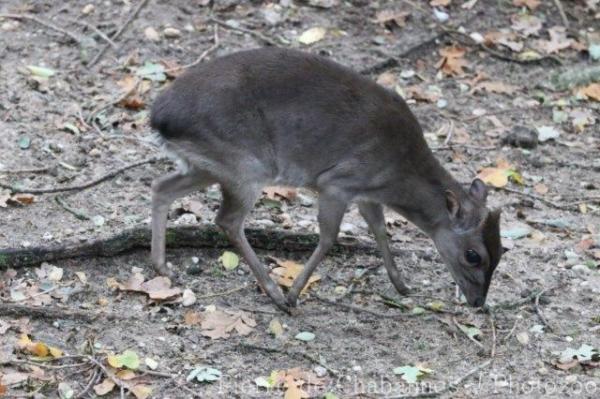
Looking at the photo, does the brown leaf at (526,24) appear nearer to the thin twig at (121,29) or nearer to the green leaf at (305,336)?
the thin twig at (121,29)

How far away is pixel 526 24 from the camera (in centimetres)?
1031

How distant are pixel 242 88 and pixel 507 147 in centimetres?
296

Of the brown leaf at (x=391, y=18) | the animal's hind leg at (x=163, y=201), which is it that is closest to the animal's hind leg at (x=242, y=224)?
the animal's hind leg at (x=163, y=201)

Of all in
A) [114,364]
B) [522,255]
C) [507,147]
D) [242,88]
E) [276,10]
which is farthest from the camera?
[276,10]

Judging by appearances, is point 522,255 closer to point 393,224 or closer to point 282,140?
point 393,224

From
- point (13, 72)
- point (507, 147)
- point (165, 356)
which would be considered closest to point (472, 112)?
point (507, 147)

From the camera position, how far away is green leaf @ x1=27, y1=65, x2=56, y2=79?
→ 335 inches

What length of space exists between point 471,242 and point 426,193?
1.34 ft

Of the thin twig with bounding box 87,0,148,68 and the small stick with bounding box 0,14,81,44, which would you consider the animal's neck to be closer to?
the thin twig with bounding box 87,0,148,68

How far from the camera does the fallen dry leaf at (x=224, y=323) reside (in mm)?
6191

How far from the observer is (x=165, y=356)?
5906 mm

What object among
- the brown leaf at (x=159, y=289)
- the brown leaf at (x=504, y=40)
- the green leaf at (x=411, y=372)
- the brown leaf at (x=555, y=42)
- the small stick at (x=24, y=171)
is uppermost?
the small stick at (x=24, y=171)

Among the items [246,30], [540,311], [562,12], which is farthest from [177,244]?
[562,12]

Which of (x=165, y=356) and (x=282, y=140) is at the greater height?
(x=282, y=140)
